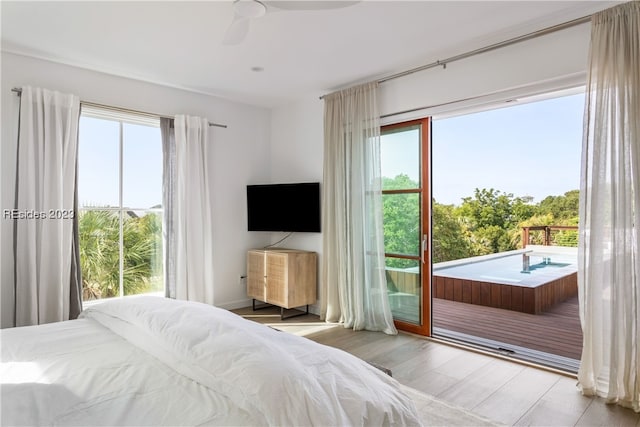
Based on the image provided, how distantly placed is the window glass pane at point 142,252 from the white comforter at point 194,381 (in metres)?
2.33

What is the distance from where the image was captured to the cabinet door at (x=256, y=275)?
185 inches

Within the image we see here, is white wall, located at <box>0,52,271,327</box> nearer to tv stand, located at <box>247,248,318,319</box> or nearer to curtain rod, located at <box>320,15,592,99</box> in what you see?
tv stand, located at <box>247,248,318,319</box>

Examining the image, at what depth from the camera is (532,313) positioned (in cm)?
489

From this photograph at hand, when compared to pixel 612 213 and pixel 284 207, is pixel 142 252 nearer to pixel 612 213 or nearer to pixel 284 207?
pixel 284 207

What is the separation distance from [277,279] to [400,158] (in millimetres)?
1981

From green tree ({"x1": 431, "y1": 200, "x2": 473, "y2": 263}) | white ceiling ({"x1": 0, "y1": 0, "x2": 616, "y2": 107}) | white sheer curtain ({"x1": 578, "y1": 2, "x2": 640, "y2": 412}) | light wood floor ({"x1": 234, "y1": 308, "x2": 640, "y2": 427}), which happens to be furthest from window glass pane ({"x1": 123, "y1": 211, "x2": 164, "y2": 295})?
green tree ({"x1": 431, "y1": 200, "x2": 473, "y2": 263})

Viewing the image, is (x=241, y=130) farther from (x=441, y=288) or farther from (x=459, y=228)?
(x=459, y=228)

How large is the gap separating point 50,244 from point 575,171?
6.90 meters

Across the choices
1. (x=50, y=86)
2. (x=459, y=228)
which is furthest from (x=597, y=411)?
(x=459, y=228)

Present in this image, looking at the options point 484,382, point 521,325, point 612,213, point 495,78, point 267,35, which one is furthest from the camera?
point 521,325

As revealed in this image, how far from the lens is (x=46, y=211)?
339cm

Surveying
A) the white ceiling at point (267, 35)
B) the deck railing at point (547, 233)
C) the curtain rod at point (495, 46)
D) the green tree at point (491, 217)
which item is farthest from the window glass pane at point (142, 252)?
the deck railing at point (547, 233)

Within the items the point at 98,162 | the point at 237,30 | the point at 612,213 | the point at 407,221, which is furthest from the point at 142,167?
the point at 612,213

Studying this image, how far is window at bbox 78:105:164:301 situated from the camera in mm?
3855
